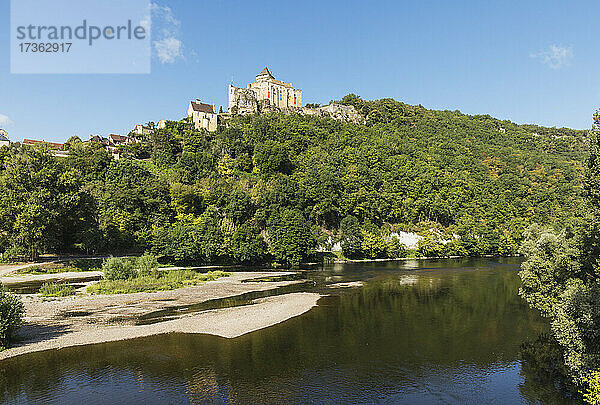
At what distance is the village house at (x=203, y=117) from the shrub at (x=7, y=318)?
107023mm

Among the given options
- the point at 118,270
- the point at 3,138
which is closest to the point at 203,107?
the point at 3,138

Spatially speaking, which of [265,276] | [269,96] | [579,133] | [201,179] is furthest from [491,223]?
[579,133]

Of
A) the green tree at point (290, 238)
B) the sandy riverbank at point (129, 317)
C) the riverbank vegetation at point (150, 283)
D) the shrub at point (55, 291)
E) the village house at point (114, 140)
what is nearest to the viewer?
the sandy riverbank at point (129, 317)

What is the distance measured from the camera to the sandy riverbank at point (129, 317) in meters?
24.8

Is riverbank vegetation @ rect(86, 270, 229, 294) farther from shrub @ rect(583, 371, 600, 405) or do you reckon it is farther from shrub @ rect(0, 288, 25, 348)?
shrub @ rect(583, 371, 600, 405)

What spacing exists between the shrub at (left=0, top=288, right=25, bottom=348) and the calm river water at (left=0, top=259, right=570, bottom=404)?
7.91 ft

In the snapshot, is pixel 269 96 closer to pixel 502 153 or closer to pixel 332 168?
pixel 332 168

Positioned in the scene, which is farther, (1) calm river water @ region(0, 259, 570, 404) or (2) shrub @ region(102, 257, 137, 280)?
(2) shrub @ region(102, 257, 137, 280)

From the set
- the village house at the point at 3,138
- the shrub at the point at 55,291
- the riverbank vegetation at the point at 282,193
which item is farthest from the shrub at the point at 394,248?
the village house at the point at 3,138

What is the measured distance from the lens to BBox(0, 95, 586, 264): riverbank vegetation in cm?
5994

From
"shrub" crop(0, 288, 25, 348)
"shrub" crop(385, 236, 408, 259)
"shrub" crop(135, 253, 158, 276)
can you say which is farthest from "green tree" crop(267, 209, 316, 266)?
"shrub" crop(0, 288, 25, 348)

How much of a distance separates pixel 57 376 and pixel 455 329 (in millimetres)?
26354

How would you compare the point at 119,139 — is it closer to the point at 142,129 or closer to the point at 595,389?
the point at 142,129

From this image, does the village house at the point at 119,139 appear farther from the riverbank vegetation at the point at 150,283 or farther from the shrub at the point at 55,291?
the shrub at the point at 55,291
